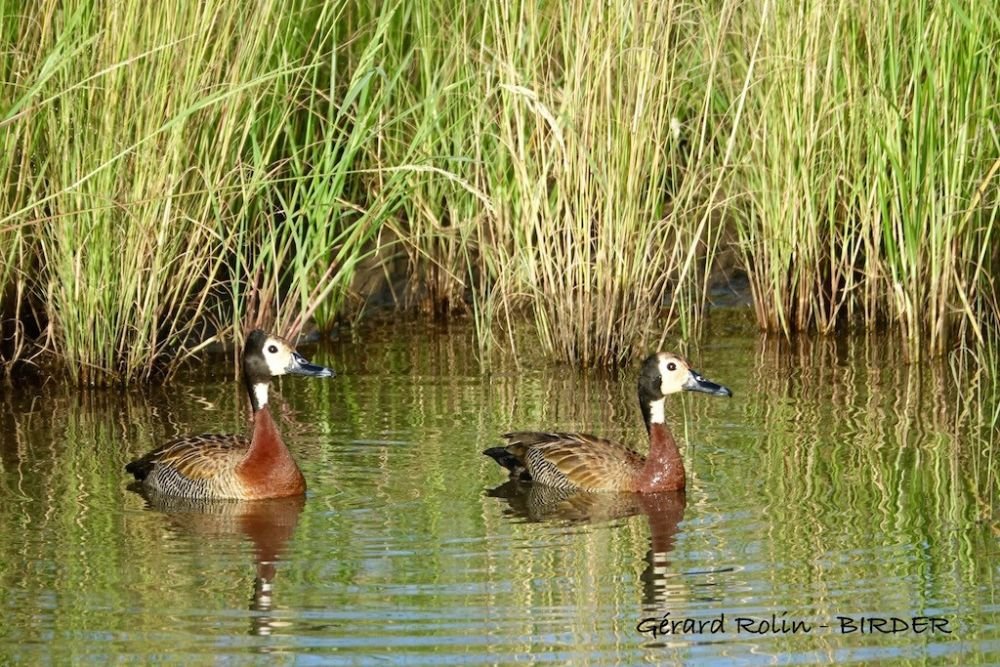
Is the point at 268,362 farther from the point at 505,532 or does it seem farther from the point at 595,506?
the point at 505,532

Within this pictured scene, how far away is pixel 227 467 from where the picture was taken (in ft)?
30.7

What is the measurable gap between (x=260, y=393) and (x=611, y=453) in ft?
5.47

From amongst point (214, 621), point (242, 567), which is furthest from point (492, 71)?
point (214, 621)

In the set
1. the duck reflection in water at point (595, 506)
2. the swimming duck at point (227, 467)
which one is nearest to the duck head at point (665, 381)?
the duck reflection in water at point (595, 506)

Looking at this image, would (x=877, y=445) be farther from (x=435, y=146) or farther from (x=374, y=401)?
(x=435, y=146)

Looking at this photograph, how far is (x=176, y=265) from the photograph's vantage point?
11625 millimetres

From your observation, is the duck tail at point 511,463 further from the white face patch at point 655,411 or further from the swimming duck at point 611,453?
the white face patch at point 655,411

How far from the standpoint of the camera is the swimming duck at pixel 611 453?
9398 millimetres

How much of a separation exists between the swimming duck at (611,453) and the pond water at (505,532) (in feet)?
0.42

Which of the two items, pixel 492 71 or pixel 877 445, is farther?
pixel 492 71

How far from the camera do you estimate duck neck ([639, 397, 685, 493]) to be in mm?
9258

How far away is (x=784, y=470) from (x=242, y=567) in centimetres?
269

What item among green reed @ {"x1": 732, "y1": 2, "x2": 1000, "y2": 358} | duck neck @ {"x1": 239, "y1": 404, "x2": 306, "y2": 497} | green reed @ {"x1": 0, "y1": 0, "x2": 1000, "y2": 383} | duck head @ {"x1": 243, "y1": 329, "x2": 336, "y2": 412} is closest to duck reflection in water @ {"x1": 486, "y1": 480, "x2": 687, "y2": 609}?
duck neck @ {"x1": 239, "y1": 404, "x2": 306, "y2": 497}

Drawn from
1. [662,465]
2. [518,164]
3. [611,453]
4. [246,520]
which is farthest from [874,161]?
[246,520]
